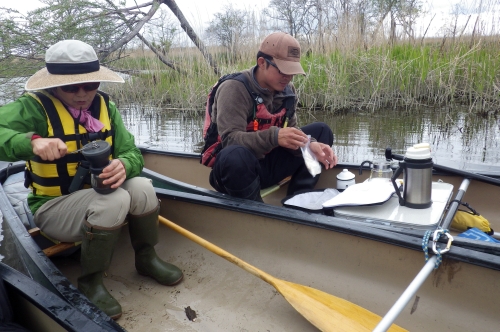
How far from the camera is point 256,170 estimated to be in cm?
233

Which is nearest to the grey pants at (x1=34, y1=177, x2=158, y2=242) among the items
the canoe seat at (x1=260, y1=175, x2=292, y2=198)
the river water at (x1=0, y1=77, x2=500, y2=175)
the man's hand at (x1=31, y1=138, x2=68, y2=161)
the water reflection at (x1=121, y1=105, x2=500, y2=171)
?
the man's hand at (x1=31, y1=138, x2=68, y2=161)

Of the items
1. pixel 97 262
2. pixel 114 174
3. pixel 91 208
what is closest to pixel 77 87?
pixel 114 174

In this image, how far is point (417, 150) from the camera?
1.84 metres

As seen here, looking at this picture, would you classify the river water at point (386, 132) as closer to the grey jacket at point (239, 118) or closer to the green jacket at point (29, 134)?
the grey jacket at point (239, 118)

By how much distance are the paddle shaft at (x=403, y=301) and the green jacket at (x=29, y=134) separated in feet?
4.11

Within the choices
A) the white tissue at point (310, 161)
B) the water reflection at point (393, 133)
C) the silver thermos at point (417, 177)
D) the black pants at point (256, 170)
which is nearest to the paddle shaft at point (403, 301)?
the silver thermos at point (417, 177)

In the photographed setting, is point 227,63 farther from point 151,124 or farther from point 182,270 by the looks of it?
point 182,270

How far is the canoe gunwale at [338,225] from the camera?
1444 millimetres

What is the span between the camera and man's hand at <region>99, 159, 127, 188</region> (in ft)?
5.43

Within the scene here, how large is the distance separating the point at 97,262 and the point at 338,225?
3.44 feet

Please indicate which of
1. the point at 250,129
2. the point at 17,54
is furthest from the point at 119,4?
the point at 250,129

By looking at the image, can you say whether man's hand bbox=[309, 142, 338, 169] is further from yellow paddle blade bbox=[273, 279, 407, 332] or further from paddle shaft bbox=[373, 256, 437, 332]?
paddle shaft bbox=[373, 256, 437, 332]

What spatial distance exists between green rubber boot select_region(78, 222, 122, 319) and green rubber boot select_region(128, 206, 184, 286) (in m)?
0.16

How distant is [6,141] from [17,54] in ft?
17.3
